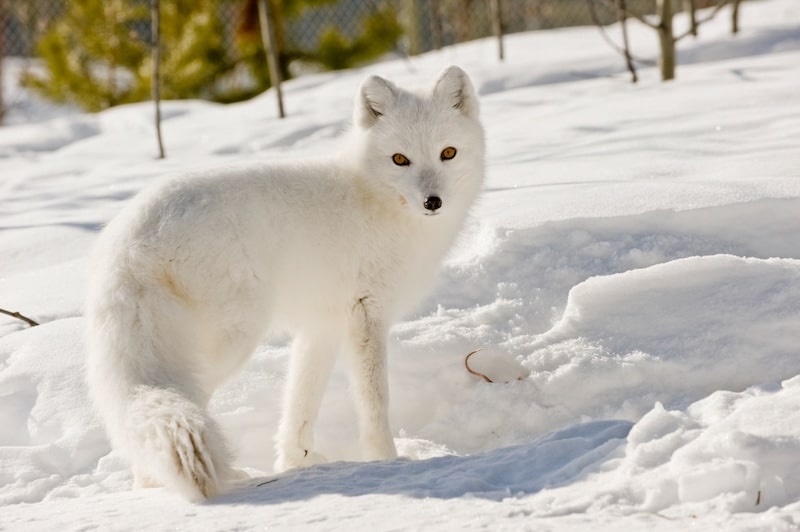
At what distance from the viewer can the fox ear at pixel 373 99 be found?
3490 mm

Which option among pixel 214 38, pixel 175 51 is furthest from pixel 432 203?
pixel 214 38

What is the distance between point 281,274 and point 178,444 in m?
0.76

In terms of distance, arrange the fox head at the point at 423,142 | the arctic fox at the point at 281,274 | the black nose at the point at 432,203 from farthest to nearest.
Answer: the fox head at the point at 423,142
the black nose at the point at 432,203
the arctic fox at the point at 281,274

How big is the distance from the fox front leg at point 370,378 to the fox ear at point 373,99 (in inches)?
28.3

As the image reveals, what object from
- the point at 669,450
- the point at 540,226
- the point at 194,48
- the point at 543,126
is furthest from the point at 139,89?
the point at 669,450

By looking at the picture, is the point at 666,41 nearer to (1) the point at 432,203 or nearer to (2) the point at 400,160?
(2) the point at 400,160

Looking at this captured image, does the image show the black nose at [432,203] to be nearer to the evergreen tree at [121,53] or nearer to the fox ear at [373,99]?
the fox ear at [373,99]

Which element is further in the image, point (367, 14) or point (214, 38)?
point (367, 14)

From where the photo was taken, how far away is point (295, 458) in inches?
132

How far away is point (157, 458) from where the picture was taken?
244 centimetres

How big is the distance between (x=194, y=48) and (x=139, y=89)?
0.86 metres

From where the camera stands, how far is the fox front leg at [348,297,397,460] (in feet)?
10.5

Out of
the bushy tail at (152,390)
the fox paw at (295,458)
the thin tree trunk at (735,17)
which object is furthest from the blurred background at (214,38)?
the bushy tail at (152,390)

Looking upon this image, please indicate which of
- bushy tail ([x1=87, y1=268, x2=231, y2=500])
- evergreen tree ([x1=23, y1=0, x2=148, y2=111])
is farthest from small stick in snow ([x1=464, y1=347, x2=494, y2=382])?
evergreen tree ([x1=23, y1=0, x2=148, y2=111])
